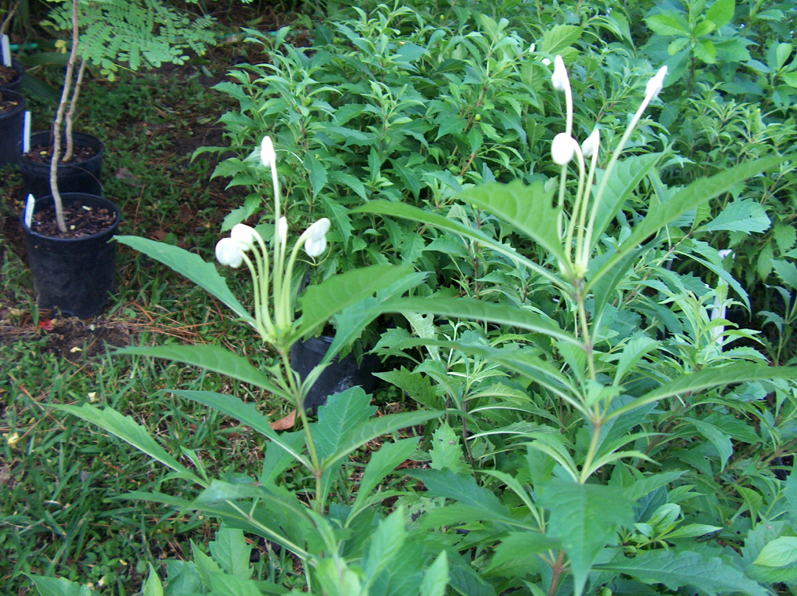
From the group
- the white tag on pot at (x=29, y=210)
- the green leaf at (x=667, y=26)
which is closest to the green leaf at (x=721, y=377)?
the green leaf at (x=667, y=26)

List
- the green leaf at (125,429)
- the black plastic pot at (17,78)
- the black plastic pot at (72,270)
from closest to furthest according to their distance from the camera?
1. the green leaf at (125,429)
2. the black plastic pot at (72,270)
3. the black plastic pot at (17,78)

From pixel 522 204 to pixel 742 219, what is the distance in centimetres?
136

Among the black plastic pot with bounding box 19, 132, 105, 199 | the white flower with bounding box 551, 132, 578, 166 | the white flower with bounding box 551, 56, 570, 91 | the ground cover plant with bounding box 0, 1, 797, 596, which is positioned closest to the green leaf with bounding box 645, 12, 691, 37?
the ground cover plant with bounding box 0, 1, 797, 596

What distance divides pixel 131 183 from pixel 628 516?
11.6ft

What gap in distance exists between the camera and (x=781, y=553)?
3.58 ft

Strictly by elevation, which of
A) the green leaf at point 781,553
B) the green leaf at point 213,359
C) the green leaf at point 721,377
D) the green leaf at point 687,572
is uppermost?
the green leaf at point 721,377

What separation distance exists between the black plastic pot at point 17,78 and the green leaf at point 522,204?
3.81 metres

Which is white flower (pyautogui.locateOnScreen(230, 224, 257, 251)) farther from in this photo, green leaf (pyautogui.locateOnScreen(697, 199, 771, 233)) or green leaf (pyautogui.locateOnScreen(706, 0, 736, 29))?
green leaf (pyautogui.locateOnScreen(706, 0, 736, 29))

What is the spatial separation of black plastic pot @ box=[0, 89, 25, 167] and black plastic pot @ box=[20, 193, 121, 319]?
80 centimetres

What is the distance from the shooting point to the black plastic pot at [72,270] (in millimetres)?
2691

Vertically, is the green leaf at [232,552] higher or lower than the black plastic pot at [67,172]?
higher

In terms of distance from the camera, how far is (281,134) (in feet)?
7.31

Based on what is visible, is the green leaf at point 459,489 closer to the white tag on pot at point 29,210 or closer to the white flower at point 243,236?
the white flower at point 243,236

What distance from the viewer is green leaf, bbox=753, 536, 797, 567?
108cm
